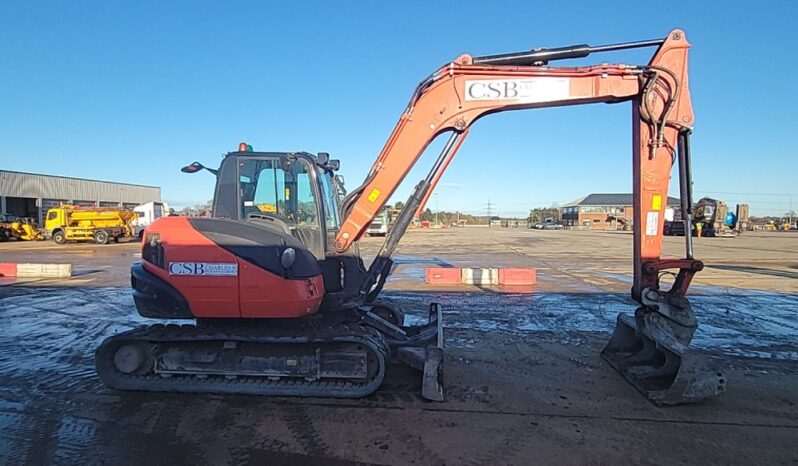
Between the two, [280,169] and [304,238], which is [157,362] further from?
[280,169]

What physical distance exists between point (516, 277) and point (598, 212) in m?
90.8

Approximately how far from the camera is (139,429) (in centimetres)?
395

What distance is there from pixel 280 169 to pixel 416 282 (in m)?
8.38

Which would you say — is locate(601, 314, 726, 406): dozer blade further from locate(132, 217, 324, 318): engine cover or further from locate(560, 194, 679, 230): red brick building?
locate(560, 194, 679, 230): red brick building

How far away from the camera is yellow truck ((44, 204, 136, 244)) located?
29750 mm

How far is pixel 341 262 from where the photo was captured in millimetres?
5305

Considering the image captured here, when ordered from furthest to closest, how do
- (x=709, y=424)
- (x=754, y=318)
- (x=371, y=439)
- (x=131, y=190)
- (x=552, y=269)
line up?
(x=131, y=190), (x=552, y=269), (x=754, y=318), (x=709, y=424), (x=371, y=439)

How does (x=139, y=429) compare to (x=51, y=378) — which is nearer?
(x=139, y=429)

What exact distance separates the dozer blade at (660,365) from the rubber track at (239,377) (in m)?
2.83

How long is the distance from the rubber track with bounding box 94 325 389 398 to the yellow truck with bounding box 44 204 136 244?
1182 inches

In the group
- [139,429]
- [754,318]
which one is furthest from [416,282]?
[139,429]

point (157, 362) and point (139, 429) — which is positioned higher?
point (157, 362)

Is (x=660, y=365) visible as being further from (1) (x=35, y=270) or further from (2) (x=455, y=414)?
(1) (x=35, y=270)

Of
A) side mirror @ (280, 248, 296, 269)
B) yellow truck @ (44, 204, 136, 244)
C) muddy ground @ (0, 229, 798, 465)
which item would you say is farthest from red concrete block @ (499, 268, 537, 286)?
→ yellow truck @ (44, 204, 136, 244)
